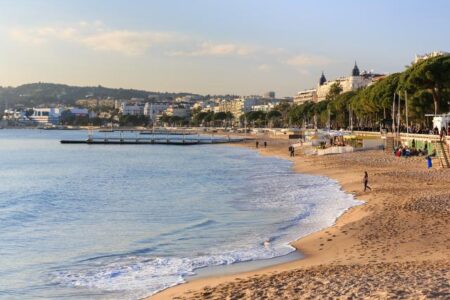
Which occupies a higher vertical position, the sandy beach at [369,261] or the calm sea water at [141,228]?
the sandy beach at [369,261]

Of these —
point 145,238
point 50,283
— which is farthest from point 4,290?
point 145,238

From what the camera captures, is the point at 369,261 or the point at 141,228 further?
the point at 141,228

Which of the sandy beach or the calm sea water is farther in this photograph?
the calm sea water

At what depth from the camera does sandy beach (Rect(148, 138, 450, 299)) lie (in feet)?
31.5

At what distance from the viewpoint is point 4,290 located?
11.9 meters

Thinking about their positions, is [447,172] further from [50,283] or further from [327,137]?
[327,137]

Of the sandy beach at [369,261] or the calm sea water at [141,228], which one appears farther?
the calm sea water at [141,228]

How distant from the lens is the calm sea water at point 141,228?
12.7 m

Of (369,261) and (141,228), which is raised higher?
(369,261)

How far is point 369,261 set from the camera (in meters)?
12.3

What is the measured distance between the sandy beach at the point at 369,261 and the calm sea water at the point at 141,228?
953 mm

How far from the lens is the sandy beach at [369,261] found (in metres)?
9.59

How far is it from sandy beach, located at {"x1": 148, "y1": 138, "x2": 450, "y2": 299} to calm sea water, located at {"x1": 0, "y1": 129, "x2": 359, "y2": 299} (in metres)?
0.95

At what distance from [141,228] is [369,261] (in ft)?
28.0
